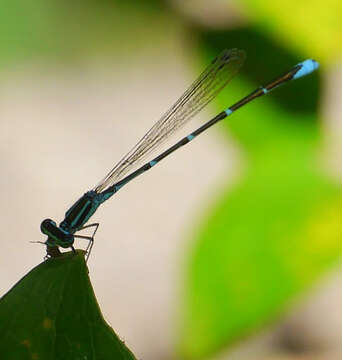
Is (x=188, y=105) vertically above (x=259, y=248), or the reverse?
(x=188, y=105)

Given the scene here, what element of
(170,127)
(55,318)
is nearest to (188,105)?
(170,127)

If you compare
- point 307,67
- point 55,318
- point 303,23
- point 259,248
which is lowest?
point 259,248

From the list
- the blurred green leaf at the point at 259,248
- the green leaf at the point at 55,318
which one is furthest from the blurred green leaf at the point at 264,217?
the green leaf at the point at 55,318

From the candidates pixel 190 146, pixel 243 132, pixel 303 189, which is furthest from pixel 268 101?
pixel 190 146

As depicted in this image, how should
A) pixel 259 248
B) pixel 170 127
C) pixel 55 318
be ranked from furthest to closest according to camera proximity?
pixel 170 127 → pixel 259 248 → pixel 55 318

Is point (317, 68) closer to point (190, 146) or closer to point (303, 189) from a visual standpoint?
point (303, 189)

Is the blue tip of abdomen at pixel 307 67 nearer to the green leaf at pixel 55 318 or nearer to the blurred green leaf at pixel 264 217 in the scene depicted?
the blurred green leaf at pixel 264 217

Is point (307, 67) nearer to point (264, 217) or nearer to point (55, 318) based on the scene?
point (264, 217)

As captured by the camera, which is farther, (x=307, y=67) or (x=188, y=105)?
(x=188, y=105)
